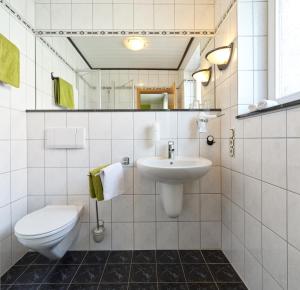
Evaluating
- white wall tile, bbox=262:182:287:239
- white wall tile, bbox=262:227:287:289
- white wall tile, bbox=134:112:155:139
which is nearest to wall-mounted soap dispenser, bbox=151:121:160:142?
white wall tile, bbox=134:112:155:139

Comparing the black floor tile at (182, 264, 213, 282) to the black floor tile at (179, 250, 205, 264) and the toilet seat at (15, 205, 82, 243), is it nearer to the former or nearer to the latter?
the black floor tile at (179, 250, 205, 264)

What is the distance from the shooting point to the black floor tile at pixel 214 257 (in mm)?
1490

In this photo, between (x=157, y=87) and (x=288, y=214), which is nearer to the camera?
(x=288, y=214)

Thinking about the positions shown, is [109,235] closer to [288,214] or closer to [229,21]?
[288,214]

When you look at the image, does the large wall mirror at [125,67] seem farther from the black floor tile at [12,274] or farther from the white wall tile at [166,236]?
the black floor tile at [12,274]

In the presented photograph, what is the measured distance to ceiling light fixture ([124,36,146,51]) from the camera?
1.77 metres

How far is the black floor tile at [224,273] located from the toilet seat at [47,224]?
1079mm

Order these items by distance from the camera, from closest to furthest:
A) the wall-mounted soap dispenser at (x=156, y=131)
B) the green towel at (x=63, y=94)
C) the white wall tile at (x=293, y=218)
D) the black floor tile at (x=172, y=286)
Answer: the white wall tile at (x=293, y=218) → the black floor tile at (x=172, y=286) → the wall-mounted soap dispenser at (x=156, y=131) → the green towel at (x=63, y=94)

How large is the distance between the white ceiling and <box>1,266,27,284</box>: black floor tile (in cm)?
177

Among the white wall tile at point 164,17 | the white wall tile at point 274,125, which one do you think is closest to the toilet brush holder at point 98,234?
the white wall tile at point 274,125

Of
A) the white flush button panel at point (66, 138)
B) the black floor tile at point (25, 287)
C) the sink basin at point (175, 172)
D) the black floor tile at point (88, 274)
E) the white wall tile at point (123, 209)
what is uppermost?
the white flush button panel at point (66, 138)

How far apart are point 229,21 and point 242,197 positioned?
4.32 feet

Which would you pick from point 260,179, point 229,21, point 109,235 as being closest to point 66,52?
point 229,21

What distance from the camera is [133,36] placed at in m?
1.77
